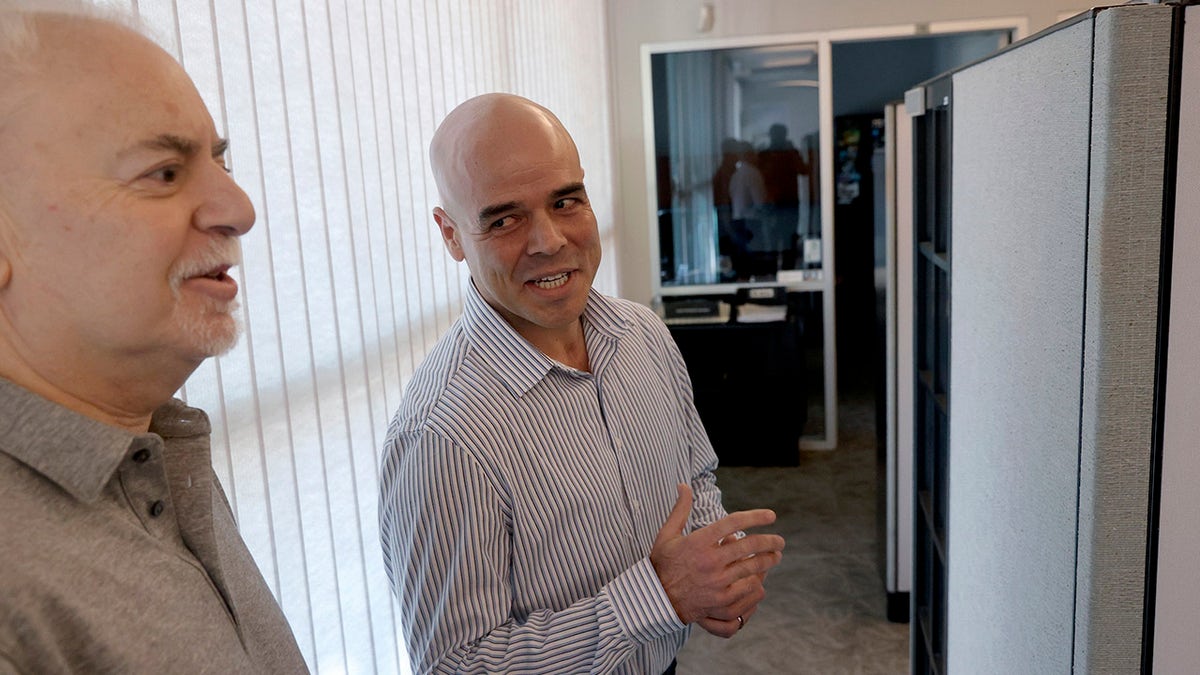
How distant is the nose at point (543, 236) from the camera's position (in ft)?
4.51

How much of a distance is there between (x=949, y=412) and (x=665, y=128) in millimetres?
3765

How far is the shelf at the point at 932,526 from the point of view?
194 cm

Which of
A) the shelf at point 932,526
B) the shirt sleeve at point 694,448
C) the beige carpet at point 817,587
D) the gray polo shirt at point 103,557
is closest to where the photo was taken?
the gray polo shirt at point 103,557

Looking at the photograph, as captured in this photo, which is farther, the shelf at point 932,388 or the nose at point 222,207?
the shelf at point 932,388

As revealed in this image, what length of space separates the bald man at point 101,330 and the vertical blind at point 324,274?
13cm

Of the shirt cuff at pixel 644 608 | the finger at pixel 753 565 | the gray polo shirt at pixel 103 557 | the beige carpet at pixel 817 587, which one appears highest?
the gray polo shirt at pixel 103 557

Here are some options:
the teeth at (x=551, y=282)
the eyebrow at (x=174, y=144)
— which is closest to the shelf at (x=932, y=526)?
the teeth at (x=551, y=282)

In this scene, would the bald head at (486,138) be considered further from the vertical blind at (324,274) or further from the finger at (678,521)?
the finger at (678,521)

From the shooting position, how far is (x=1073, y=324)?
3.22 ft

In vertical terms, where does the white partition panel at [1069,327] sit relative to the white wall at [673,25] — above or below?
below

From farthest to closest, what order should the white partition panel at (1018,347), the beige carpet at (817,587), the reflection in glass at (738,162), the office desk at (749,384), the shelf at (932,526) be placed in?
1. the reflection in glass at (738,162)
2. the office desk at (749,384)
3. the beige carpet at (817,587)
4. the shelf at (932,526)
5. the white partition panel at (1018,347)

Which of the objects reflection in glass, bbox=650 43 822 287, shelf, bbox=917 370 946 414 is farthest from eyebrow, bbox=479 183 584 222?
reflection in glass, bbox=650 43 822 287

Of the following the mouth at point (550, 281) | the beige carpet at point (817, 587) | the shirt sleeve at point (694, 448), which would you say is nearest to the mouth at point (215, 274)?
the mouth at point (550, 281)

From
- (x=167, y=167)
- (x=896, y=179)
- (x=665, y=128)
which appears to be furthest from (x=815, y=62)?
(x=167, y=167)
